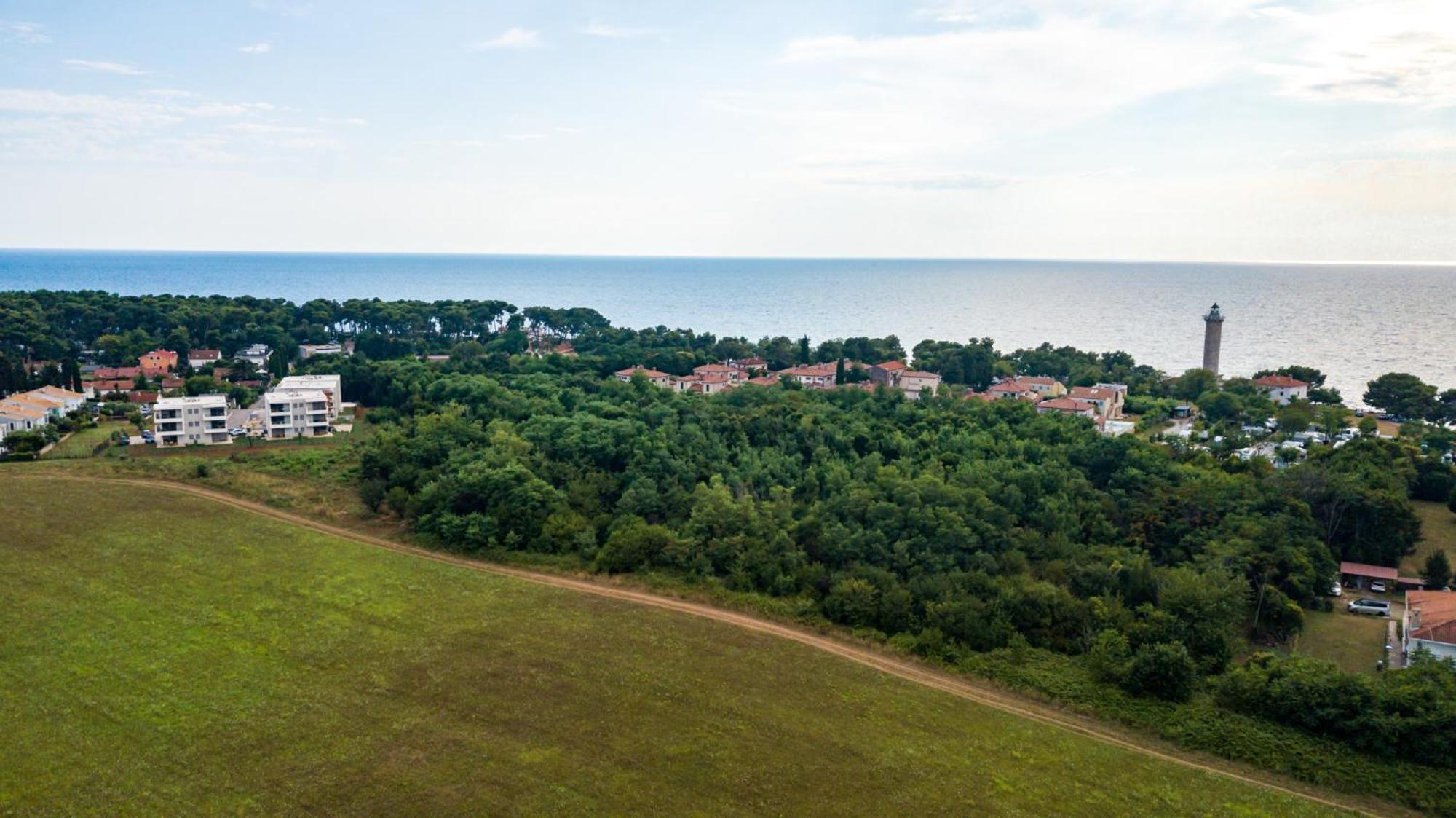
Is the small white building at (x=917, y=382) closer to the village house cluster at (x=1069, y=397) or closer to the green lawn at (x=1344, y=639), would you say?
the village house cluster at (x=1069, y=397)

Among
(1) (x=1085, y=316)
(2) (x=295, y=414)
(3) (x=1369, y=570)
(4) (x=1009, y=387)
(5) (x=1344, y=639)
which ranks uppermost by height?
(1) (x=1085, y=316)

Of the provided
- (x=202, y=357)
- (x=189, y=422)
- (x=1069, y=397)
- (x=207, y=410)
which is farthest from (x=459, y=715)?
(x=202, y=357)

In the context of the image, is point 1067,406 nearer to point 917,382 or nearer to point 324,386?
point 917,382

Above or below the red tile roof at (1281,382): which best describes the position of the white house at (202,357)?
below

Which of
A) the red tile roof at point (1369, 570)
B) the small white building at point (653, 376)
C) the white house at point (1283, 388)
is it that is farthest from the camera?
the white house at point (1283, 388)

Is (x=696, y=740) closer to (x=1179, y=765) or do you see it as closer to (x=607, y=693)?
(x=607, y=693)

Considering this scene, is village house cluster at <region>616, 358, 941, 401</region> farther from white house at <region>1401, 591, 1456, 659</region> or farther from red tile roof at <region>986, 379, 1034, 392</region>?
white house at <region>1401, 591, 1456, 659</region>

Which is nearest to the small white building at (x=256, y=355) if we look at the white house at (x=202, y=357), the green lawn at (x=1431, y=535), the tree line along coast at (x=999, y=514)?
the white house at (x=202, y=357)
